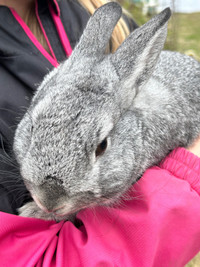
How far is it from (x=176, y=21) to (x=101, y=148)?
3447 mm

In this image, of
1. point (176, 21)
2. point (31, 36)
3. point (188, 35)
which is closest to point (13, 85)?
point (31, 36)

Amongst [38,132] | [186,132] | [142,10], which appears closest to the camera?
[38,132]

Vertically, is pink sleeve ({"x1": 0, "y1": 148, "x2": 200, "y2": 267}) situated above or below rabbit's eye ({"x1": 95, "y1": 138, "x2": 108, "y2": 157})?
below

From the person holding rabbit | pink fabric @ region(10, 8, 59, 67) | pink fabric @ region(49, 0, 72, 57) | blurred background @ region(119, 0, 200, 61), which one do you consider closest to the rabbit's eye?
the person holding rabbit

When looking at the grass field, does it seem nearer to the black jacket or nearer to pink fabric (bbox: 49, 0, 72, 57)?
pink fabric (bbox: 49, 0, 72, 57)

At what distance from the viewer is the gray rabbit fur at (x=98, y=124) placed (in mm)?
1191

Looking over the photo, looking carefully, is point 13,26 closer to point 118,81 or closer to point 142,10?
point 118,81

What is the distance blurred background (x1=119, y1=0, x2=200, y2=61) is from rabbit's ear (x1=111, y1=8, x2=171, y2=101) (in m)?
1.87

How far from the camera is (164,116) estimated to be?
66.1 inches

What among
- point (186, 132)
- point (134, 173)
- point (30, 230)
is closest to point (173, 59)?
point (186, 132)

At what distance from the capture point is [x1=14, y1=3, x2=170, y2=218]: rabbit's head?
1.18 m

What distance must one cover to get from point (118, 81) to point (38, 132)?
47 cm

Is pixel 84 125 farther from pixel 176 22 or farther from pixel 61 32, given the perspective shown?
pixel 176 22

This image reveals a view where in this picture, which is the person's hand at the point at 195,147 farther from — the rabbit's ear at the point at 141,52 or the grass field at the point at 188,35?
the grass field at the point at 188,35
